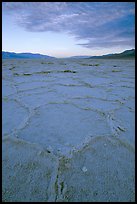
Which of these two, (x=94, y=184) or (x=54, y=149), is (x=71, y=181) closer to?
(x=94, y=184)

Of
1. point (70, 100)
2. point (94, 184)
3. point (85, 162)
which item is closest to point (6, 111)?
point (70, 100)

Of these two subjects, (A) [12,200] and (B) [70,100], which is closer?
(A) [12,200]

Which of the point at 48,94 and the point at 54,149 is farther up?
the point at 48,94

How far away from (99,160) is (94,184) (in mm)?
161

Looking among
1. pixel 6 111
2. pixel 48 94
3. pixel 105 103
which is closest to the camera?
pixel 6 111

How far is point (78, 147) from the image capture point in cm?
103

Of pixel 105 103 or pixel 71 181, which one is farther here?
pixel 105 103

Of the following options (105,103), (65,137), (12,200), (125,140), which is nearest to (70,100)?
(105,103)

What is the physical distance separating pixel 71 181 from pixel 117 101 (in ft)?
4.05

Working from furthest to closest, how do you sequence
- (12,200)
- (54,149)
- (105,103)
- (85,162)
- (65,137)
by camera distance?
(105,103) → (65,137) → (54,149) → (85,162) → (12,200)

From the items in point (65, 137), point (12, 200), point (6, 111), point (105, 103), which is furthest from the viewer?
point (105, 103)

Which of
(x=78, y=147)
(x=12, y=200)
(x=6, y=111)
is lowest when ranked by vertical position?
(x=12, y=200)

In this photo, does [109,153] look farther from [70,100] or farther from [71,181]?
[70,100]

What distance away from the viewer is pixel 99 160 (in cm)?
91
